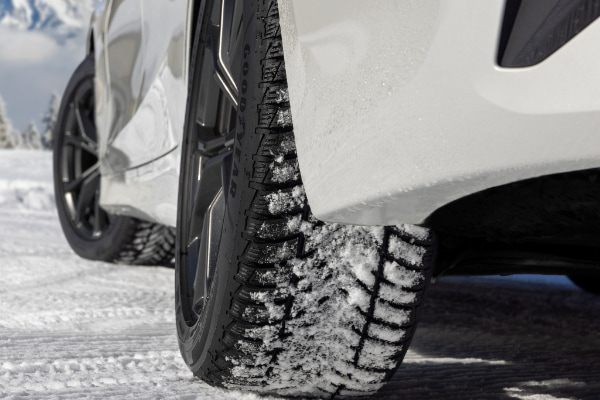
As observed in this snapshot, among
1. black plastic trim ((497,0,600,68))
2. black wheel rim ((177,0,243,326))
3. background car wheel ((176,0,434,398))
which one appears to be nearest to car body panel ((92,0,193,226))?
black wheel rim ((177,0,243,326))

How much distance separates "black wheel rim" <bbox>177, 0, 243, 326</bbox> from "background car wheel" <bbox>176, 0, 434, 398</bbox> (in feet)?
0.10

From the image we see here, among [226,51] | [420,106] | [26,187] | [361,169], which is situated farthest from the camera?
[26,187]

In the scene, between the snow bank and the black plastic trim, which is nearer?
the black plastic trim

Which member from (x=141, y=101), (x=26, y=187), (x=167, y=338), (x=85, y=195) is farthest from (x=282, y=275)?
(x=26, y=187)

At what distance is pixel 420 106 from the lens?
989 mm

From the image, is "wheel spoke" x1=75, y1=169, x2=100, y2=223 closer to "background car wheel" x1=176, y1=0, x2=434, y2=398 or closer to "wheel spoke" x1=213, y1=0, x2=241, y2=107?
"wheel spoke" x1=213, y1=0, x2=241, y2=107

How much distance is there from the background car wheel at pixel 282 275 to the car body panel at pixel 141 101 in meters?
0.63

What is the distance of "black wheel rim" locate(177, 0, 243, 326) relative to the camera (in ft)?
5.10

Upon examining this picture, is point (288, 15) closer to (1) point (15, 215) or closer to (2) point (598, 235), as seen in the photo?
(2) point (598, 235)

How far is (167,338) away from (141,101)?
2.58ft

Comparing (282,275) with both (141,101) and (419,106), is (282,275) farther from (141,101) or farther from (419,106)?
(141,101)

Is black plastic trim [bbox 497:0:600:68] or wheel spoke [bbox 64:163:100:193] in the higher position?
black plastic trim [bbox 497:0:600:68]

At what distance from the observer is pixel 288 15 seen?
1.24 meters

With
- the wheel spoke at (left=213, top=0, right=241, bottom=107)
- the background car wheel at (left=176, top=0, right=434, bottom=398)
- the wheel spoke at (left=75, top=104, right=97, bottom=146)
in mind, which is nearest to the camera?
the background car wheel at (left=176, top=0, right=434, bottom=398)
